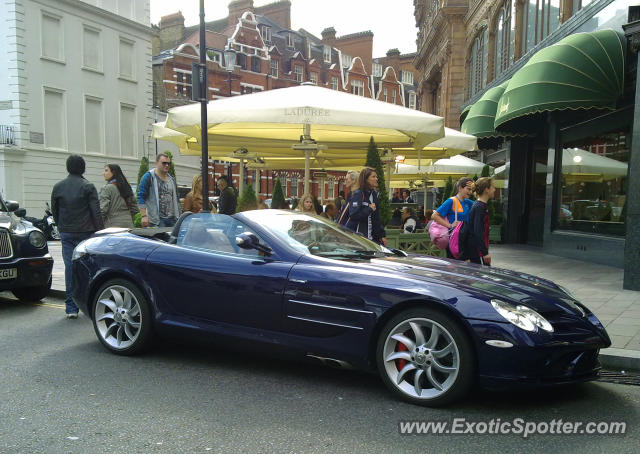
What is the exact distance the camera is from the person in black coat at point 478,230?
5938 millimetres

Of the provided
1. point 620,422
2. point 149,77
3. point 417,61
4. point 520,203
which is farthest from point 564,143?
point 417,61

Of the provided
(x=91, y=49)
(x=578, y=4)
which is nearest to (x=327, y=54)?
(x=91, y=49)

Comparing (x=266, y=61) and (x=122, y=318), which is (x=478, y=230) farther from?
(x=266, y=61)

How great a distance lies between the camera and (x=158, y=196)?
7.71 metres

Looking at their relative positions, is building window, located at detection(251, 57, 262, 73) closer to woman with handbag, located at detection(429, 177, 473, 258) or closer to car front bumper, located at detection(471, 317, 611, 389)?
woman with handbag, located at detection(429, 177, 473, 258)

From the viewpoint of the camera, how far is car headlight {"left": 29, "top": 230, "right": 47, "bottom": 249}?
7082 mm

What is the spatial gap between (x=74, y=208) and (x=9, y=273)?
54.9 inches

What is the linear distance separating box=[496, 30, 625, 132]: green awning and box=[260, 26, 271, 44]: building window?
51794 millimetres

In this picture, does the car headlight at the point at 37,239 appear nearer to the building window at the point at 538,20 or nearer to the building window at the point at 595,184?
the building window at the point at 595,184

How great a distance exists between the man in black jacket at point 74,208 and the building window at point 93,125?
81.2ft

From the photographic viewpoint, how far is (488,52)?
21109 millimetres

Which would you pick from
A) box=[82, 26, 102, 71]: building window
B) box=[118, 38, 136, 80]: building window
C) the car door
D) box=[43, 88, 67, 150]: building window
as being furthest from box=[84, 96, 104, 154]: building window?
the car door

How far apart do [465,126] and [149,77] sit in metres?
23.5

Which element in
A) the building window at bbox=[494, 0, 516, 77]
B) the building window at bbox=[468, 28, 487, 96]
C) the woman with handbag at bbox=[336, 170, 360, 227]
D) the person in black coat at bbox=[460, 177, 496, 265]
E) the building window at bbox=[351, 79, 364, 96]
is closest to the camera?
the person in black coat at bbox=[460, 177, 496, 265]
